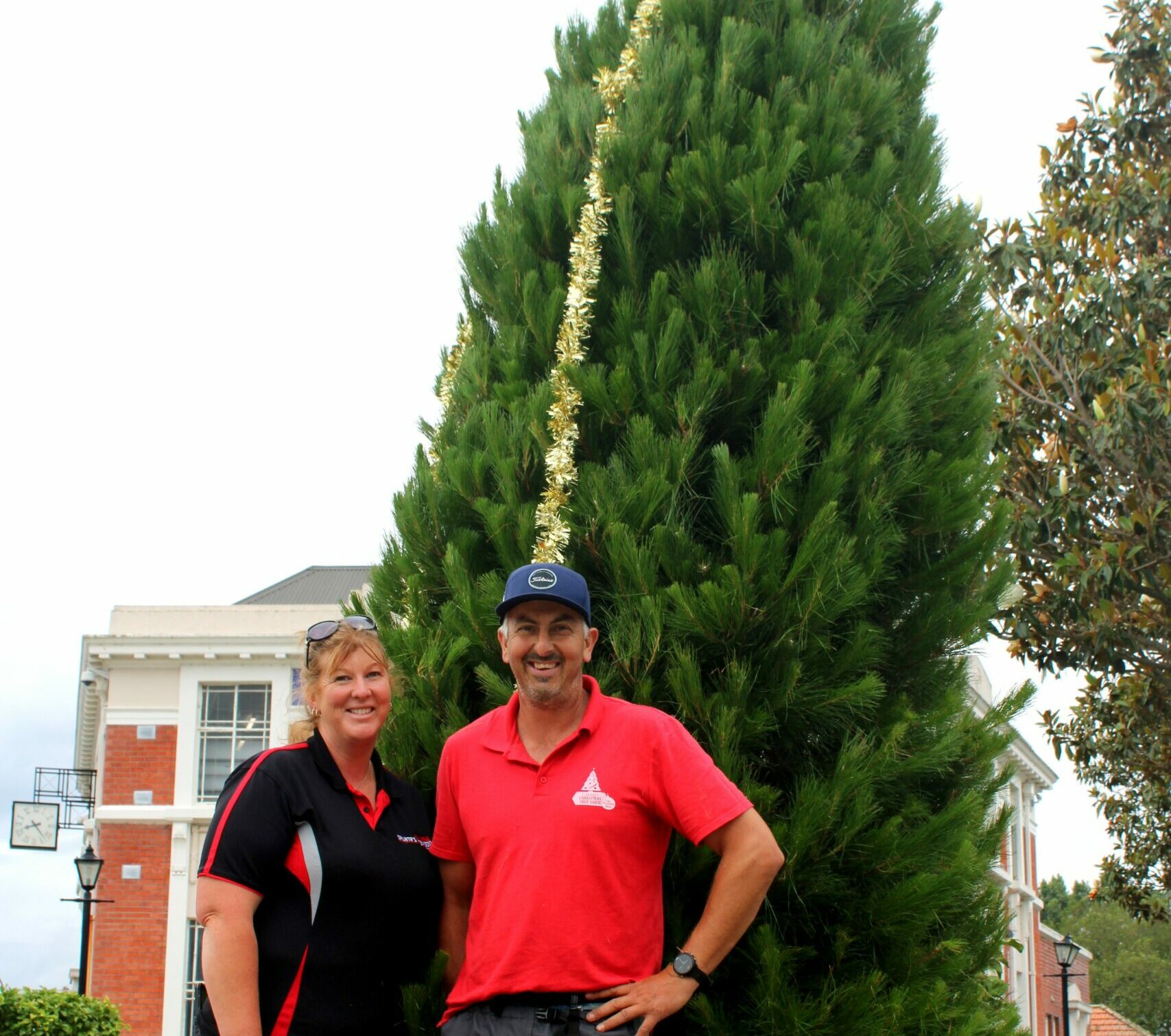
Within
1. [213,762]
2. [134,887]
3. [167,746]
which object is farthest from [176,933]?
[167,746]

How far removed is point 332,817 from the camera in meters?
3.62

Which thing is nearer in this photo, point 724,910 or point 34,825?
point 724,910

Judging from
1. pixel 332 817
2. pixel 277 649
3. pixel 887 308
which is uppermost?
pixel 277 649

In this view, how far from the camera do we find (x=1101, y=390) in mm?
13477

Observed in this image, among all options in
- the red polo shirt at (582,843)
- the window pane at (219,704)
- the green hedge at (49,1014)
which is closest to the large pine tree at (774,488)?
the red polo shirt at (582,843)

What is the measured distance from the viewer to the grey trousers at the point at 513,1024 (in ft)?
10.8

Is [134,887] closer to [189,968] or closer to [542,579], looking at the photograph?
[189,968]

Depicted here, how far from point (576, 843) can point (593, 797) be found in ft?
0.41

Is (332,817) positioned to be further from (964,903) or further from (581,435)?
(964,903)

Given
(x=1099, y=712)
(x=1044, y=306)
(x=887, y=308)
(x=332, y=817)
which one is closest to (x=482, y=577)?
(x=332, y=817)

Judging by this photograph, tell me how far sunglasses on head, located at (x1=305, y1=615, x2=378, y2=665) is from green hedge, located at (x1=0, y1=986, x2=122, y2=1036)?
1346 centimetres

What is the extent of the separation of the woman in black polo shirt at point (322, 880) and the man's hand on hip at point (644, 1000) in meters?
0.68

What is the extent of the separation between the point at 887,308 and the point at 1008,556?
1.04 meters

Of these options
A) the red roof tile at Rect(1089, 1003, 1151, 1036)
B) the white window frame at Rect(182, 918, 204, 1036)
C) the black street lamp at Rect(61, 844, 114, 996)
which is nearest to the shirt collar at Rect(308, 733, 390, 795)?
the black street lamp at Rect(61, 844, 114, 996)
